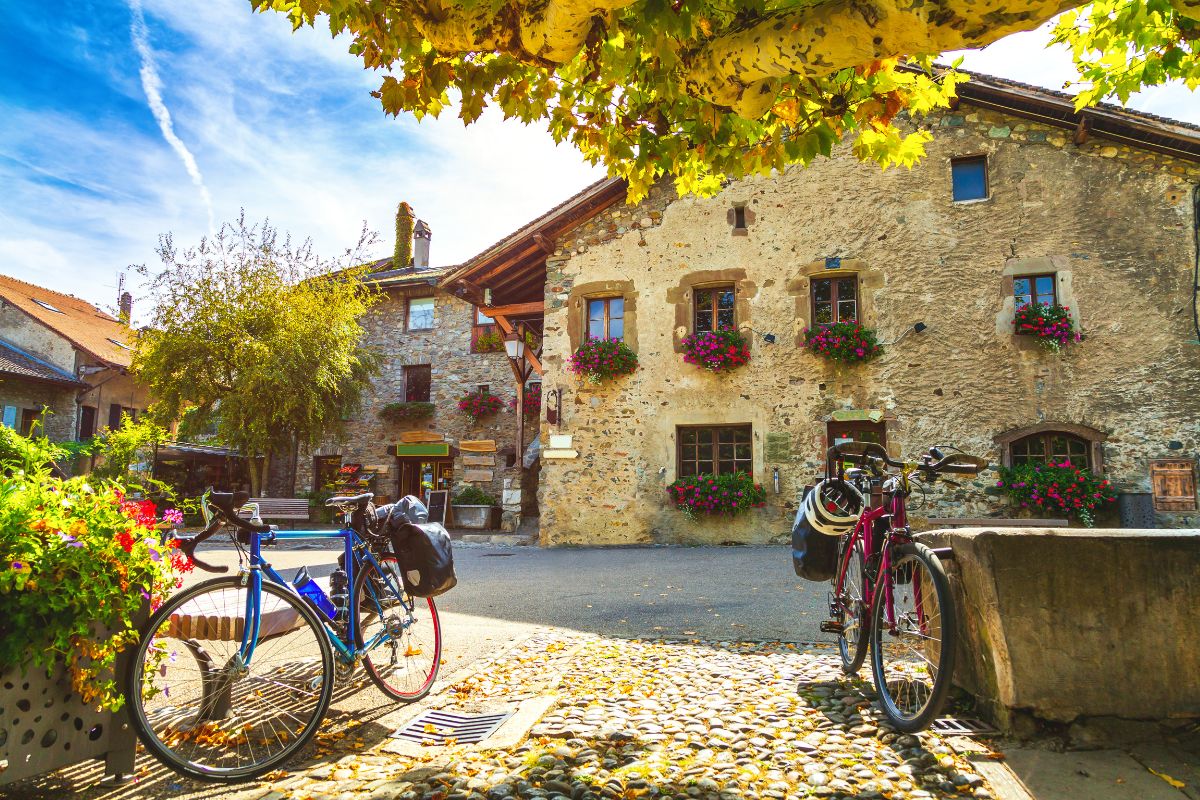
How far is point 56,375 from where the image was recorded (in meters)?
23.1

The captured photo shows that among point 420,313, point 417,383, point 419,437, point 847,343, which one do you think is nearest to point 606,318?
point 847,343

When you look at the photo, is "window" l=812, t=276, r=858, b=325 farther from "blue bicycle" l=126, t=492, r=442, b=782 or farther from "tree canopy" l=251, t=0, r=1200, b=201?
"blue bicycle" l=126, t=492, r=442, b=782

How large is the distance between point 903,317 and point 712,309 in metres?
2.96

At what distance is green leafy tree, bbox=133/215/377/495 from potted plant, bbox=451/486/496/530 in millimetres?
3882

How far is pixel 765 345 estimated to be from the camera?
36.9 ft

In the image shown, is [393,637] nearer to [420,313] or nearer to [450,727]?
[450,727]

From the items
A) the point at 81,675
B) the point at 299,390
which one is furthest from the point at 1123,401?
the point at 299,390

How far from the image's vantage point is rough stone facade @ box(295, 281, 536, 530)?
17.8m

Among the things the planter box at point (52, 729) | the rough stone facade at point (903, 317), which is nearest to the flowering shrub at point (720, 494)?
the rough stone facade at point (903, 317)

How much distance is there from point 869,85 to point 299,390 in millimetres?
15536

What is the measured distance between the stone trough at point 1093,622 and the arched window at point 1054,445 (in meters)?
8.65

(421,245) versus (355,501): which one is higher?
(421,245)

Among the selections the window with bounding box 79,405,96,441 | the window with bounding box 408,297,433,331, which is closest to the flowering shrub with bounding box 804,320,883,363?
the window with bounding box 408,297,433,331

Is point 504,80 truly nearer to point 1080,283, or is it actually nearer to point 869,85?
point 869,85
